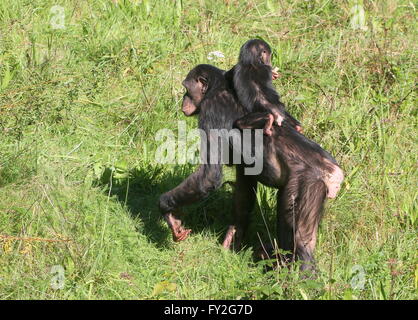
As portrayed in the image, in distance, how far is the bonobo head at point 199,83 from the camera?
5309 mm

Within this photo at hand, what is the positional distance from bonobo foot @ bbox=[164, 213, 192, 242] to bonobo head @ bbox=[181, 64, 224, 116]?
768 mm

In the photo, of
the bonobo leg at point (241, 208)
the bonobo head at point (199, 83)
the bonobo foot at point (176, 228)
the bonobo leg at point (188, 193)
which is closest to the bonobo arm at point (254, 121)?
the bonobo leg at point (188, 193)

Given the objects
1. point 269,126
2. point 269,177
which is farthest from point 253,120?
point 269,177

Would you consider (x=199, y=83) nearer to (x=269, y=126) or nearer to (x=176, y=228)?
(x=269, y=126)

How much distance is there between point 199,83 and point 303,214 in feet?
4.38

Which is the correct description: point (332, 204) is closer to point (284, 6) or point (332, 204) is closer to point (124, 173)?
point (124, 173)

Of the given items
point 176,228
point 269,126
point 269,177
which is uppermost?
point 269,126

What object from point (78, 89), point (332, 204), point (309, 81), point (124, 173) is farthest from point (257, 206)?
point (78, 89)

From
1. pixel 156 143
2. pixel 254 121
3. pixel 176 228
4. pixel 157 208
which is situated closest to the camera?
pixel 254 121

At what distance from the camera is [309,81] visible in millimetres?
6703

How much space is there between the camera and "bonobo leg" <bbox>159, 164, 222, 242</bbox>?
5.05 m

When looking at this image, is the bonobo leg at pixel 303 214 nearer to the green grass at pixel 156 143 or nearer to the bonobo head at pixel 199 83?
the green grass at pixel 156 143

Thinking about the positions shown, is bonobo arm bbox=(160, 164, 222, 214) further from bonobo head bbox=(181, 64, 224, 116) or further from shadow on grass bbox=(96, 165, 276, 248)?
bonobo head bbox=(181, 64, 224, 116)

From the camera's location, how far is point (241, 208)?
547 cm
